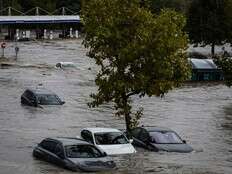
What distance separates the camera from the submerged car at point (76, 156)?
24.3 meters

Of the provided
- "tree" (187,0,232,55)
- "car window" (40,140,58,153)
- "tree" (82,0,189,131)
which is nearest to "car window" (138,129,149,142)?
"tree" (82,0,189,131)

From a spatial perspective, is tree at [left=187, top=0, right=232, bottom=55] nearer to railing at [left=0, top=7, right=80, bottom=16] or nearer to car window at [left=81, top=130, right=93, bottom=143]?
railing at [left=0, top=7, right=80, bottom=16]

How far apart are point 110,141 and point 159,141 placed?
8.18 ft

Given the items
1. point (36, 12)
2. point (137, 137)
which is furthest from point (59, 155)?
point (36, 12)

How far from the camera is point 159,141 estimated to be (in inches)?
1203

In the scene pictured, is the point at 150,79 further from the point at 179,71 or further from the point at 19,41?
the point at 19,41

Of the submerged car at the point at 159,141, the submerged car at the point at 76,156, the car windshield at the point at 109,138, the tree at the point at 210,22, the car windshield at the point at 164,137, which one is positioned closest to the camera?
the submerged car at the point at 76,156

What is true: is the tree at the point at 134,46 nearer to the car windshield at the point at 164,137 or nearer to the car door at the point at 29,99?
the car windshield at the point at 164,137

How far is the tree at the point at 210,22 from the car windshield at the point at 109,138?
222 feet

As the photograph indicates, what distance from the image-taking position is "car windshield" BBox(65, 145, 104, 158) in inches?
985

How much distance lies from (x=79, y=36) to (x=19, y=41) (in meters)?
26.9

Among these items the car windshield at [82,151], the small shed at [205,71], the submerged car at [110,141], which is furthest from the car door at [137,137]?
the small shed at [205,71]

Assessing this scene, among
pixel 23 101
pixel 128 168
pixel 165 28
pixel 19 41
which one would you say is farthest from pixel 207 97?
pixel 19 41

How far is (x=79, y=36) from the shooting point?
150 meters
